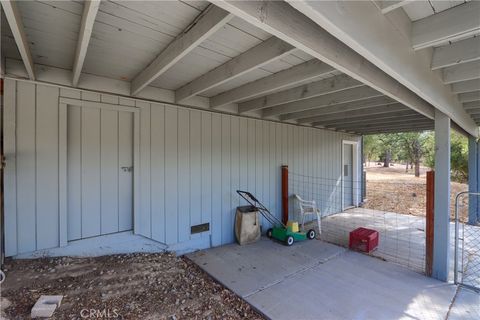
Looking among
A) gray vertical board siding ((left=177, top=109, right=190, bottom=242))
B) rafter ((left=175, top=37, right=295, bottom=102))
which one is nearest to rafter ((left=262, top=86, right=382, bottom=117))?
gray vertical board siding ((left=177, top=109, right=190, bottom=242))

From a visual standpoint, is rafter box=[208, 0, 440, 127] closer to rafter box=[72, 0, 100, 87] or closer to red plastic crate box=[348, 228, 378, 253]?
rafter box=[72, 0, 100, 87]

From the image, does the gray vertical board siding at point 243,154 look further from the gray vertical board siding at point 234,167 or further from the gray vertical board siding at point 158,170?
the gray vertical board siding at point 158,170

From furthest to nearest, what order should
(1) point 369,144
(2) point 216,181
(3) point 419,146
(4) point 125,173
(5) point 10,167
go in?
1. (1) point 369,144
2. (3) point 419,146
3. (2) point 216,181
4. (4) point 125,173
5. (5) point 10,167

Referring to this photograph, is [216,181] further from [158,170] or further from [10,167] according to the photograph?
[10,167]

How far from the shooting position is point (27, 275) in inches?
89.2

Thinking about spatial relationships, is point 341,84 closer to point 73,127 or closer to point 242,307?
point 242,307

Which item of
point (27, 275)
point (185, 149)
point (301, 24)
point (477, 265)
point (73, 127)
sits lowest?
point (477, 265)

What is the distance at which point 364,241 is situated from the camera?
3760 millimetres

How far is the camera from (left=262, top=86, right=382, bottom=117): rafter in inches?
124

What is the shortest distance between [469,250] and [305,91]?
376 cm

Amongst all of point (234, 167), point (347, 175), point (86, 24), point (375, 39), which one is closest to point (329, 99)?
point (234, 167)

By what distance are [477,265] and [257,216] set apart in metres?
3.13

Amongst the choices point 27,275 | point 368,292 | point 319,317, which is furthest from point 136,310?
point 368,292

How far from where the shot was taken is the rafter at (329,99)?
314 centimetres
